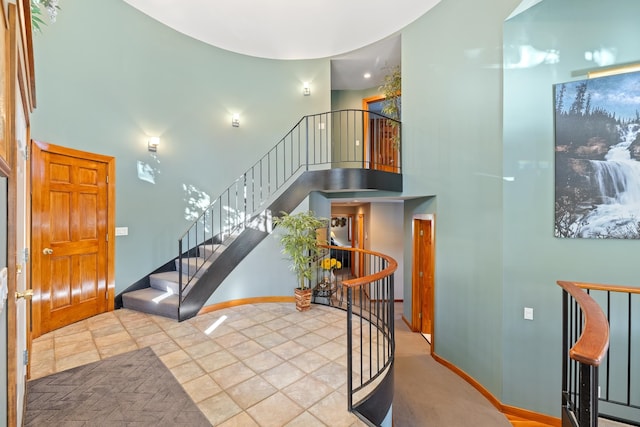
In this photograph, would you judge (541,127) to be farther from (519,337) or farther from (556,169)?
(519,337)

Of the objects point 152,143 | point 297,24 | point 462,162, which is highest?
point 297,24

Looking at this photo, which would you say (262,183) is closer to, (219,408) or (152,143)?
(152,143)

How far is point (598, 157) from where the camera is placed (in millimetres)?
2883

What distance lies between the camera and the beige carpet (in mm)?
3066

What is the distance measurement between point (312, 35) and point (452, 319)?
5350 millimetres

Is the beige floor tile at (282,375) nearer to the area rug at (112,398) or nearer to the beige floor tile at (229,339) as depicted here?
the area rug at (112,398)

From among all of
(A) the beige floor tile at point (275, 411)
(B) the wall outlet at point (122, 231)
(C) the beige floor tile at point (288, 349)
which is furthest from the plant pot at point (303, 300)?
(B) the wall outlet at point (122, 231)

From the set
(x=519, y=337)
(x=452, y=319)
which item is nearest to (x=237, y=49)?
(x=452, y=319)

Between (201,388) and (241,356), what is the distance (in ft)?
1.75

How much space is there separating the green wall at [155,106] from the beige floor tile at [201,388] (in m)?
2.44

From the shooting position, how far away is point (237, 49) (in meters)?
4.98

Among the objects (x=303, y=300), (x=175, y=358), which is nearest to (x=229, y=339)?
(x=175, y=358)

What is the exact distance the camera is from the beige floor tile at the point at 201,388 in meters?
2.07

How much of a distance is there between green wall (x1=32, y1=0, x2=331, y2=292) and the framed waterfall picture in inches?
153
